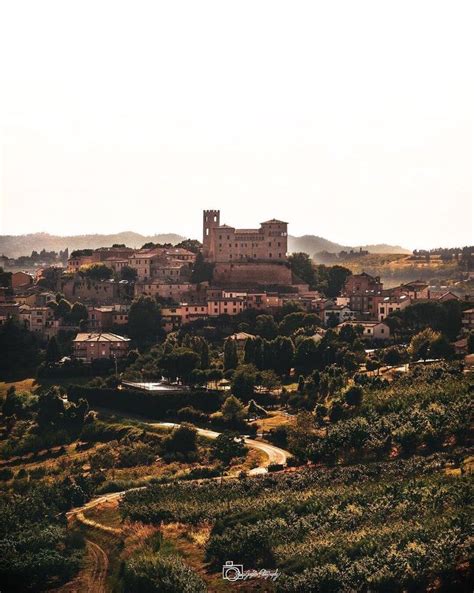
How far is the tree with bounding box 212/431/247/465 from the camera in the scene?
41.2 m

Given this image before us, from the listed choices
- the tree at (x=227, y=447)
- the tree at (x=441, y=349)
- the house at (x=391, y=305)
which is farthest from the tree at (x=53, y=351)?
the tree at (x=441, y=349)

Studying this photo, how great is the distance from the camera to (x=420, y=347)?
4966 centimetres

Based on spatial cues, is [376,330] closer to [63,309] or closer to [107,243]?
[63,309]

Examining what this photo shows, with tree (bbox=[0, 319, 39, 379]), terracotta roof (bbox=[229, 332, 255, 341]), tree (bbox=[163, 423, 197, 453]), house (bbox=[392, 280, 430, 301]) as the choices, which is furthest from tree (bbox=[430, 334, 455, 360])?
tree (bbox=[0, 319, 39, 379])

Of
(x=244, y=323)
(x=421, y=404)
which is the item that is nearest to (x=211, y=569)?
(x=421, y=404)

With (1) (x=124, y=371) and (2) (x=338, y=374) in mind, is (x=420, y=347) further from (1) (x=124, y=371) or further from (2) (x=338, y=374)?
(1) (x=124, y=371)

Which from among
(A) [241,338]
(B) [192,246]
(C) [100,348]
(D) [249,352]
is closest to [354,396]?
(D) [249,352]

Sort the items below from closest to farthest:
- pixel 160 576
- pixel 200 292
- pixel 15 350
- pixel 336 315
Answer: pixel 160 576 → pixel 15 350 → pixel 336 315 → pixel 200 292

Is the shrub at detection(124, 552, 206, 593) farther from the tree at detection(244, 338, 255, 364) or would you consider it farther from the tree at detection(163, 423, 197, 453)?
the tree at detection(244, 338, 255, 364)

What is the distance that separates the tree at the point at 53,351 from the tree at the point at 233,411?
1309 centimetres

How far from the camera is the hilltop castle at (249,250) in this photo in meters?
68.2

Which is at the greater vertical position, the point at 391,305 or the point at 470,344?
the point at 391,305

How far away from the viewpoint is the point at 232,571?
30594 millimetres

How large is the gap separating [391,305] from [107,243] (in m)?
122
